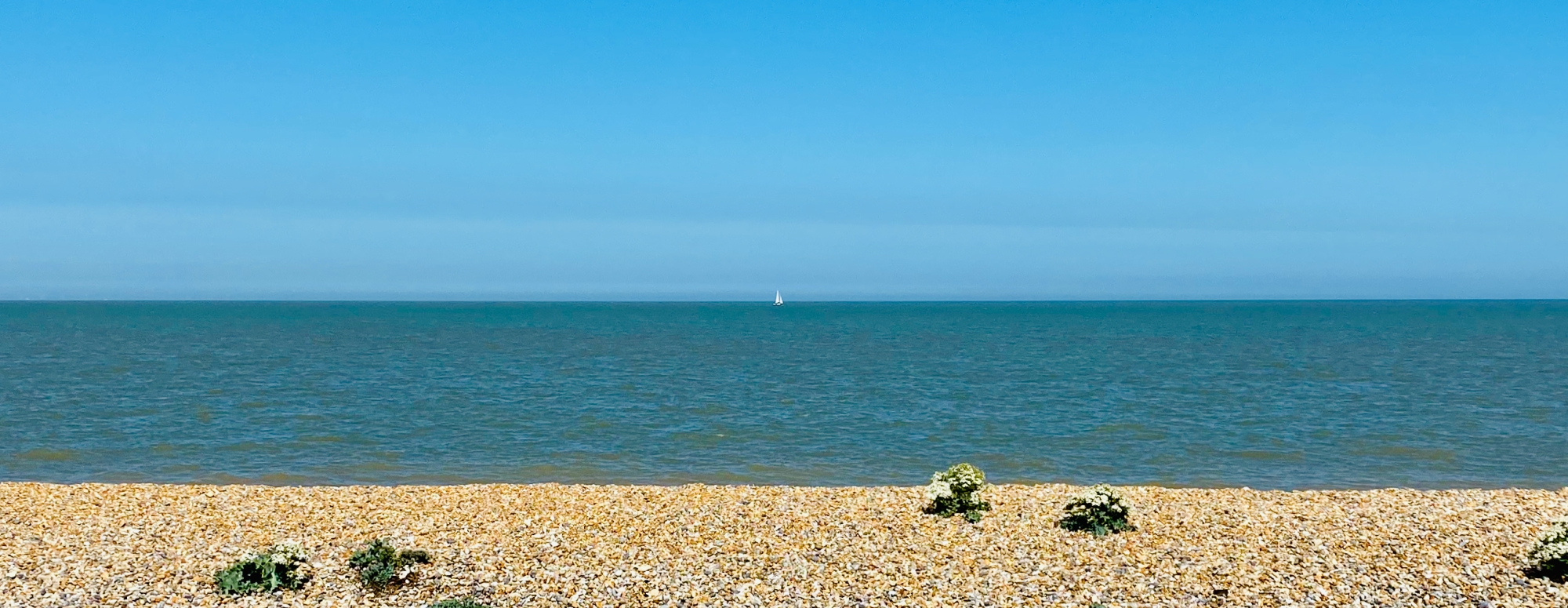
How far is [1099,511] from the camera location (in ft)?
53.2

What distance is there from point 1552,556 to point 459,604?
12.9 metres

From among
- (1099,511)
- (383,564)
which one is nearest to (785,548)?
(1099,511)

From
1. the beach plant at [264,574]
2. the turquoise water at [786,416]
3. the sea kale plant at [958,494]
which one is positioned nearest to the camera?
the beach plant at [264,574]

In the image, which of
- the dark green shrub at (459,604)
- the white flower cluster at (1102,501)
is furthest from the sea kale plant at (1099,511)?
the dark green shrub at (459,604)

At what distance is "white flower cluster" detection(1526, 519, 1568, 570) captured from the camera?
1345 centimetres

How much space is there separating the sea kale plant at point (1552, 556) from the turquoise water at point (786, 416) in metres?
8.74

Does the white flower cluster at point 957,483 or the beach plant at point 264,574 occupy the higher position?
the white flower cluster at point 957,483

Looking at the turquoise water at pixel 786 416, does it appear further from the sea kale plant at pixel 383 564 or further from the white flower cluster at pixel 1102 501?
the sea kale plant at pixel 383 564

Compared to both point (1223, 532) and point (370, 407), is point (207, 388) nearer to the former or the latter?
point (370, 407)

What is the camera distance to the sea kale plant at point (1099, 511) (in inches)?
633

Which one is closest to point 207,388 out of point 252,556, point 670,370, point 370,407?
point 370,407

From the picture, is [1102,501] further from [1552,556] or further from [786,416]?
[786,416]

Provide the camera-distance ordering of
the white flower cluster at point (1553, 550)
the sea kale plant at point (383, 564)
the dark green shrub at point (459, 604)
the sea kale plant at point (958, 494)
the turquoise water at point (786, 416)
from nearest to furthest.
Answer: the dark green shrub at point (459, 604), the white flower cluster at point (1553, 550), the sea kale plant at point (383, 564), the sea kale plant at point (958, 494), the turquoise water at point (786, 416)

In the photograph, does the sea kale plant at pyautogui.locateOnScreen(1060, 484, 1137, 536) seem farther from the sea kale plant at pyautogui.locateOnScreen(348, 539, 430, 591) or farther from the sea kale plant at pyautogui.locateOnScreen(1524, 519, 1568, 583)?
the sea kale plant at pyautogui.locateOnScreen(348, 539, 430, 591)
